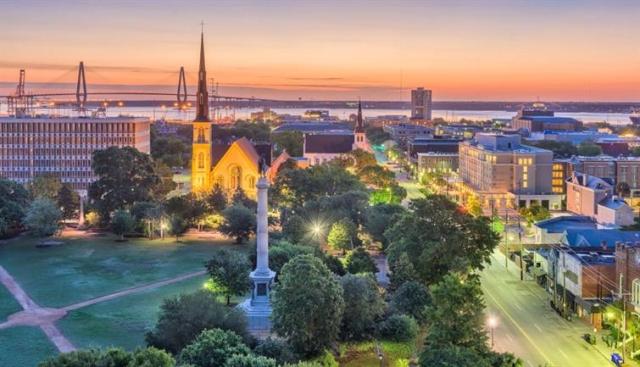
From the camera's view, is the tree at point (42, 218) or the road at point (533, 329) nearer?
the road at point (533, 329)

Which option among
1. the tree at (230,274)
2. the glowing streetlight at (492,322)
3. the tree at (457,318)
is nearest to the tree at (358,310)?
the tree at (457,318)

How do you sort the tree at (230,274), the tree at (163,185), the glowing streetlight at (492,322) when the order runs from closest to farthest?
1. the glowing streetlight at (492,322)
2. the tree at (230,274)
3. the tree at (163,185)

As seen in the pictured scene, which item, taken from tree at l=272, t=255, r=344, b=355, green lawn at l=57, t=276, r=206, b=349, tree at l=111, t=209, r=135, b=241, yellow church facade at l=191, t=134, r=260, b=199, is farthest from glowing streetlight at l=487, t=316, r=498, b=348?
yellow church facade at l=191, t=134, r=260, b=199

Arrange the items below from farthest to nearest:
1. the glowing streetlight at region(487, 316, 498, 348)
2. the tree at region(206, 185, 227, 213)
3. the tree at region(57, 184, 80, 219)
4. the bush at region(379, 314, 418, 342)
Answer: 1. the tree at region(57, 184, 80, 219)
2. the tree at region(206, 185, 227, 213)
3. the glowing streetlight at region(487, 316, 498, 348)
4. the bush at region(379, 314, 418, 342)

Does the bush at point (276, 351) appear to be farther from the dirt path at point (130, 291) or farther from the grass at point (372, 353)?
the dirt path at point (130, 291)

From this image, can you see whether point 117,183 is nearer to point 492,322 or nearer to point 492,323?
point 492,323

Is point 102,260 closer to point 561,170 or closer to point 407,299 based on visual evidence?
point 407,299

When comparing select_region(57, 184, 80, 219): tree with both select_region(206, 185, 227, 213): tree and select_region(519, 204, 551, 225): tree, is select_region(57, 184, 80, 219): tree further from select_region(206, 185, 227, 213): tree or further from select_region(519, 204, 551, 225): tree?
select_region(519, 204, 551, 225): tree
